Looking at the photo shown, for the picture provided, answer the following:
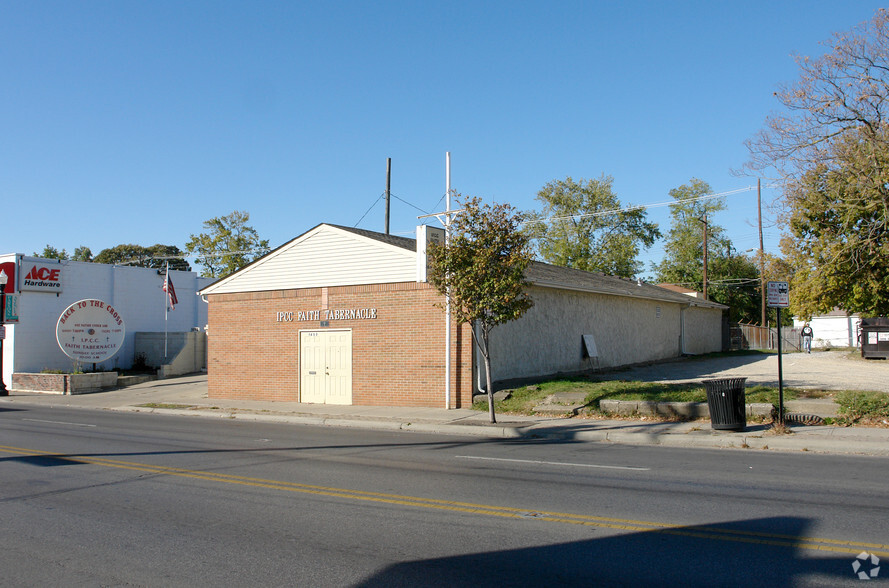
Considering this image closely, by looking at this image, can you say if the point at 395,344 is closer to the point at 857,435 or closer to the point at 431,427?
the point at 431,427

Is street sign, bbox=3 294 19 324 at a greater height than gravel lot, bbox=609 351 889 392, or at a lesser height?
greater

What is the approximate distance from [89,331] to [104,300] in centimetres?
629

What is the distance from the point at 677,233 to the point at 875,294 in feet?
151

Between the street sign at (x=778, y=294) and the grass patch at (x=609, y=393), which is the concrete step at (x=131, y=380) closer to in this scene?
the grass patch at (x=609, y=393)

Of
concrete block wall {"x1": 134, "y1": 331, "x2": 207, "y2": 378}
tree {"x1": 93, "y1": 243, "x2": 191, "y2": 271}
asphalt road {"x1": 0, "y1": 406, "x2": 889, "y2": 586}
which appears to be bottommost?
asphalt road {"x1": 0, "y1": 406, "x2": 889, "y2": 586}

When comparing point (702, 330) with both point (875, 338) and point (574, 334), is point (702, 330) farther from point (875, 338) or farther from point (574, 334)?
point (574, 334)

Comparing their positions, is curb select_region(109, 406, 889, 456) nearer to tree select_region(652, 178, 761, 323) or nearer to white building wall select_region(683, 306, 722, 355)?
white building wall select_region(683, 306, 722, 355)

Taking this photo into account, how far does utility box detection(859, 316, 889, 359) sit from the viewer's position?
103ft

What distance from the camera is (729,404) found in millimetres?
13930

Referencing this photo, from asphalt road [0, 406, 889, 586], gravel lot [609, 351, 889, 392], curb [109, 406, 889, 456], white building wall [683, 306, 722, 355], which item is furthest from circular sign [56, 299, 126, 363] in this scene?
white building wall [683, 306, 722, 355]

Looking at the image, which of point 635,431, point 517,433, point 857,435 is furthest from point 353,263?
point 857,435

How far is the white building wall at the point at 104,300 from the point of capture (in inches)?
1249

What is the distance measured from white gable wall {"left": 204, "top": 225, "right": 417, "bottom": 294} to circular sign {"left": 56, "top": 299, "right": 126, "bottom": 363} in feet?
29.2

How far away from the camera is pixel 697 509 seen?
7797mm
